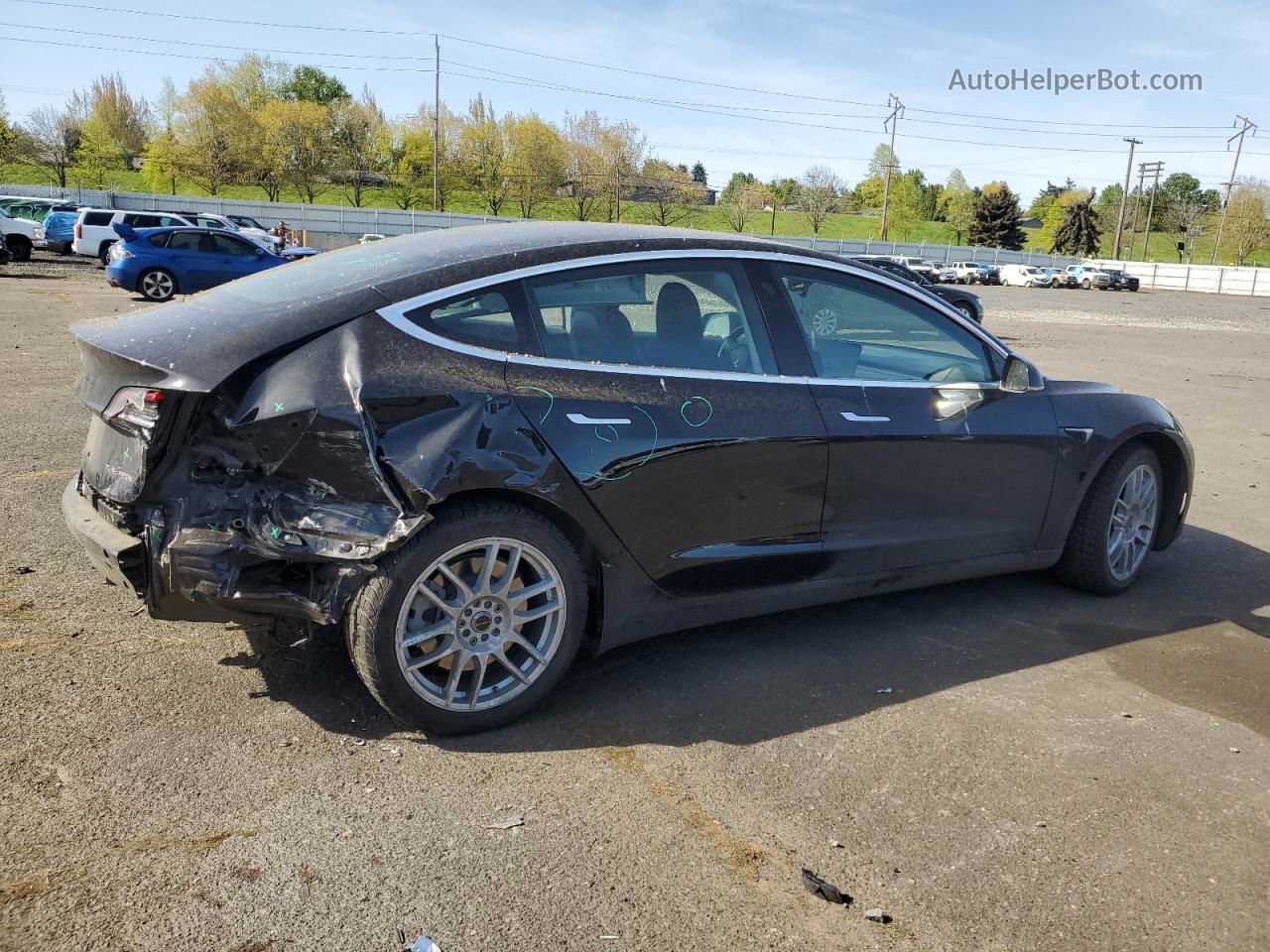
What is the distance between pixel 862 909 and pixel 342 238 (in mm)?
50135

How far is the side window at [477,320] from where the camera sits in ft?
11.2

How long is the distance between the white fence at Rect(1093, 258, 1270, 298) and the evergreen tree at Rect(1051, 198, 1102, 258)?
32.6 meters

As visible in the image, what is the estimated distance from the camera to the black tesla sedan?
126 inches

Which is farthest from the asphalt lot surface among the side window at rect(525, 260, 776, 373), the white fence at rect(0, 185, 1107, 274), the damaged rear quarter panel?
the white fence at rect(0, 185, 1107, 274)

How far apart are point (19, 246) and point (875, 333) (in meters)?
31.7

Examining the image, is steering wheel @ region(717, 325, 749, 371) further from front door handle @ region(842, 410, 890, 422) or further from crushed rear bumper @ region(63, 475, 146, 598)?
crushed rear bumper @ region(63, 475, 146, 598)

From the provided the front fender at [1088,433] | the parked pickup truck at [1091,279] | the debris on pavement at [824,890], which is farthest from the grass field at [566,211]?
the debris on pavement at [824,890]

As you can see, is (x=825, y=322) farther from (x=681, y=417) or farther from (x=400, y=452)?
(x=400, y=452)

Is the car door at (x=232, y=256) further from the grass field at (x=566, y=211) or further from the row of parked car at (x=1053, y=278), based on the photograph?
the row of parked car at (x=1053, y=278)

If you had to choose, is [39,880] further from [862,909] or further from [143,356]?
[862,909]

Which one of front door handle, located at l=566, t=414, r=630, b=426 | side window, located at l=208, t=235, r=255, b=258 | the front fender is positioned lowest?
the front fender

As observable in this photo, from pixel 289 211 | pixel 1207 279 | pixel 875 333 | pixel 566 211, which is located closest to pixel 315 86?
pixel 566 211

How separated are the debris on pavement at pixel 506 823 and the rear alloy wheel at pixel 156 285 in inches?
801

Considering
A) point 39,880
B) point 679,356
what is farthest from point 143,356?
point 679,356
